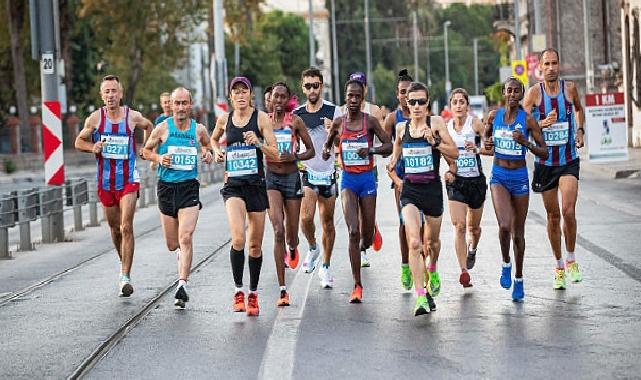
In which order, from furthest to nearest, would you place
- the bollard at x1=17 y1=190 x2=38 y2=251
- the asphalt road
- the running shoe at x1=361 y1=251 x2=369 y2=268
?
the bollard at x1=17 y1=190 x2=38 y2=251 < the running shoe at x1=361 y1=251 x2=369 y2=268 < the asphalt road

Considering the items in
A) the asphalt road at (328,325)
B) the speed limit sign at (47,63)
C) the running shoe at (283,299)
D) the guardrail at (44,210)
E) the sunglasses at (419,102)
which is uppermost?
the speed limit sign at (47,63)

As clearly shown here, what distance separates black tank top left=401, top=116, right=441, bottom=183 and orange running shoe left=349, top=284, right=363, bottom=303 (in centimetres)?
110

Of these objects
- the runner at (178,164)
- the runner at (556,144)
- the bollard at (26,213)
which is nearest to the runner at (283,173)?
the runner at (178,164)

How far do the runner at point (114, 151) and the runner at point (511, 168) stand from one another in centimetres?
331

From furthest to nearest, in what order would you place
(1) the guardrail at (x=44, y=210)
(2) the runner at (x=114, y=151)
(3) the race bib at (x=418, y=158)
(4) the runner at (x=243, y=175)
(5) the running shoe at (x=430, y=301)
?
(1) the guardrail at (x=44, y=210) → (2) the runner at (x=114, y=151) → (4) the runner at (x=243, y=175) → (3) the race bib at (x=418, y=158) → (5) the running shoe at (x=430, y=301)

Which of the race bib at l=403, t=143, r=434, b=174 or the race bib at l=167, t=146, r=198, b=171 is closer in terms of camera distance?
the race bib at l=403, t=143, r=434, b=174

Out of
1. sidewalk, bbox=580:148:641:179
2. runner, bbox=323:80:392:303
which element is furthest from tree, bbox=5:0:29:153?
runner, bbox=323:80:392:303

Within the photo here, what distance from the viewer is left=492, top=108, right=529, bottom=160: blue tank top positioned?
13594 mm

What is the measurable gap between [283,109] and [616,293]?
329 centimetres

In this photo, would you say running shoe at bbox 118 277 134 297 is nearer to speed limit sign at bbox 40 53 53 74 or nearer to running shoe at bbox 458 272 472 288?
running shoe at bbox 458 272 472 288

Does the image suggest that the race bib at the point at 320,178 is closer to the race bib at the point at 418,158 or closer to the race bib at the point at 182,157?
the race bib at the point at 182,157

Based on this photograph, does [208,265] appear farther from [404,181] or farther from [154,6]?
[154,6]

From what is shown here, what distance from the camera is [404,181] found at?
13.0 m

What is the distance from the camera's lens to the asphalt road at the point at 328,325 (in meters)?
9.91
